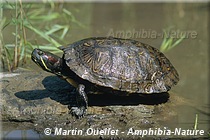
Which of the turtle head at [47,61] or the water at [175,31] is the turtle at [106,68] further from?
the water at [175,31]

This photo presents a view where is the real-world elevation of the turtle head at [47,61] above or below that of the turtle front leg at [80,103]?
above

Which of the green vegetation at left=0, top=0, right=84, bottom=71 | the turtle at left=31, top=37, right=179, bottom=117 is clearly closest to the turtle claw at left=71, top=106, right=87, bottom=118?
→ the turtle at left=31, top=37, right=179, bottom=117

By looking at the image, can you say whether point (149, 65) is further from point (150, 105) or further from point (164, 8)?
point (164, 8)

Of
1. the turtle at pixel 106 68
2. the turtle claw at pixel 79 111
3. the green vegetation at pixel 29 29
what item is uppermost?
the green vegetation at pixel 29 29

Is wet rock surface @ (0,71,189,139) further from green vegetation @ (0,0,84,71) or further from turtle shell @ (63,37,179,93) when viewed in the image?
green vegetation @ (0,0,84,71)

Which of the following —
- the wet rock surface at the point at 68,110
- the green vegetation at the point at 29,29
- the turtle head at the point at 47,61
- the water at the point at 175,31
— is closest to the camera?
the wet rock surface at the point at 68,110

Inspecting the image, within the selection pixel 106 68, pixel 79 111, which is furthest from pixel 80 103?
pixel 106 68

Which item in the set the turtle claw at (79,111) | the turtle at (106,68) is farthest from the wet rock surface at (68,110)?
the turtle at (106,68)

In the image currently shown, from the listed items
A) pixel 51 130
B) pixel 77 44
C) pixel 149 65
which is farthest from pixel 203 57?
pixel 51 130
